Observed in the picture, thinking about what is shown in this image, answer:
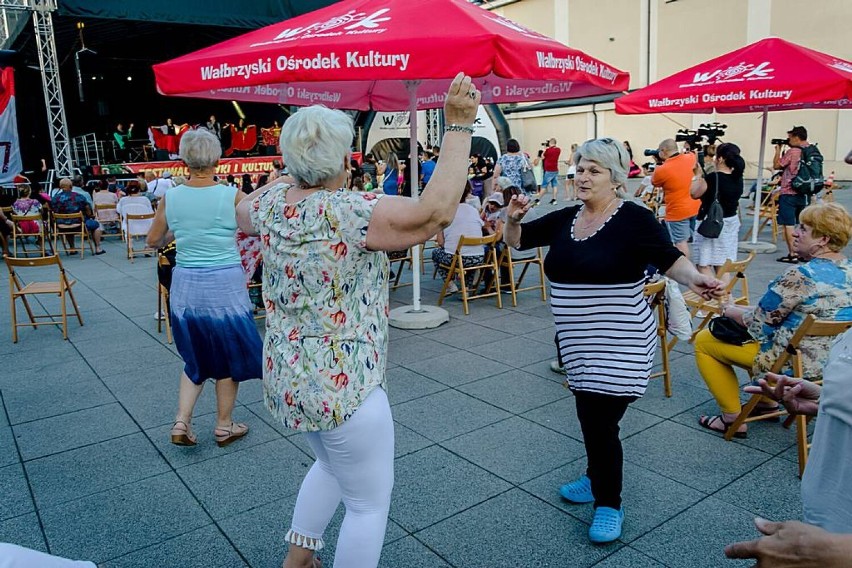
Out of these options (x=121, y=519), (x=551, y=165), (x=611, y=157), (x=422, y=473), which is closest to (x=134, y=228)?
(x=121, y=519)

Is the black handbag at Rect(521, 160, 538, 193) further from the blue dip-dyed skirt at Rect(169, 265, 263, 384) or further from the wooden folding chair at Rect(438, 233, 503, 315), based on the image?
the blue dip-dyed skirt at Rect(169, 265, 263, 384)

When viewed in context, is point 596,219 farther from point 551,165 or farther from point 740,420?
point 551,165

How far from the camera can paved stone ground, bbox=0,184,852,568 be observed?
285 centimetres

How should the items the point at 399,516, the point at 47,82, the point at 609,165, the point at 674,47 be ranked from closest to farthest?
the point at 609,165
the point at 399,516
the point at 47,82
the point at 674,47

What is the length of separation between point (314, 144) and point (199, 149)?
171 centimetres

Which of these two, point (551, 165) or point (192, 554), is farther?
point (551, 165)

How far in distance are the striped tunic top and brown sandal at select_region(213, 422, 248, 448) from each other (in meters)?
2.14

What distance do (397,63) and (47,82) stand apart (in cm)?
1410

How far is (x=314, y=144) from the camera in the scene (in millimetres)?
1973

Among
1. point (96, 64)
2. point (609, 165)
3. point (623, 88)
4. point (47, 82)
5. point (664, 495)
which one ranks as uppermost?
point (96, 64)

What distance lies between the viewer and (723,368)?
12.7 ft

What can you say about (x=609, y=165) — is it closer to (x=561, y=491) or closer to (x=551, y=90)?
(x=561, y=491)

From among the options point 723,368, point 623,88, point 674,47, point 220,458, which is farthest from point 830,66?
point 674,47

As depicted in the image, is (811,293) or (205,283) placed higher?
(205,283)
